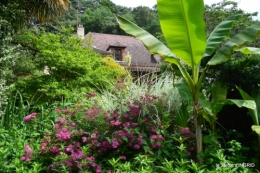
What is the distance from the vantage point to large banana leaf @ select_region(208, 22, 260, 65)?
3.22 meters

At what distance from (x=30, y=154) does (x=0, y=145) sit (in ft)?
1.77

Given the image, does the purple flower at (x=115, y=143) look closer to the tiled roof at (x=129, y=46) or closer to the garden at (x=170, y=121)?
the garden at (x=170, y=121)

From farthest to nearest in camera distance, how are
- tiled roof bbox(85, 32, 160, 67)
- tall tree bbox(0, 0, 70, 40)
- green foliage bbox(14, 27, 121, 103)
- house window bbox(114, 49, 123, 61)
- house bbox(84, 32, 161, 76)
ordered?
tiled roof bbox(85, 32, 160, 67)
house window bbox(114, 49, 123, 61)
house bbox(84, 32, 161, 76)
tall tree bbox(0, 0, 70, 40)
green foliage bbox(14, 27, 121, 103)

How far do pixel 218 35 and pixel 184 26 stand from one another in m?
0.73

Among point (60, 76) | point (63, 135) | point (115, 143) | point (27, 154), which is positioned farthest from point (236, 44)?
point (60, 76)

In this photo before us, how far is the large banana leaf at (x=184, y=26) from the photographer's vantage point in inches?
125

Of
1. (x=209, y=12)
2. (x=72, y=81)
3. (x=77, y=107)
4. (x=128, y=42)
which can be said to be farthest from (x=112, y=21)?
(x=77, y=107)

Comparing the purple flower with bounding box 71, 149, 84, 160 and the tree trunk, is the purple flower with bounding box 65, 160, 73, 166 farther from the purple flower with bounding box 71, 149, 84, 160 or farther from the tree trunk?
the tree trunk

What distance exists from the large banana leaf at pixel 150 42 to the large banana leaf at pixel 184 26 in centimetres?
13

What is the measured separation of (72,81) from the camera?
6.94m

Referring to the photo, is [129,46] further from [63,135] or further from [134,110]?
[63,135]

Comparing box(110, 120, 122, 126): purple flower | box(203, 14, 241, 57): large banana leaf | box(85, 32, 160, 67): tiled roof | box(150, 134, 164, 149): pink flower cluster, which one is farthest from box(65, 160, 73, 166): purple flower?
box(85, 32, 160, 67): tiled roof

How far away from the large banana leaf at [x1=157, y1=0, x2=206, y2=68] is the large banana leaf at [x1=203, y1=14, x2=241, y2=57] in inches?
12.6

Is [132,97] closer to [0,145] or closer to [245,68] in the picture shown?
[245,68]
